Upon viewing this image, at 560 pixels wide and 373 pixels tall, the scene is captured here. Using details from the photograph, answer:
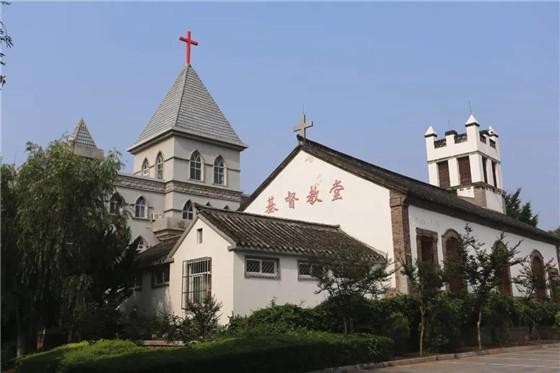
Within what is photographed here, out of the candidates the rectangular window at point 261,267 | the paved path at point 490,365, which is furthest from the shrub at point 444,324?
the rectangular window at point 261,267

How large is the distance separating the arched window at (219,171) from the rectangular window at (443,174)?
50.1ft

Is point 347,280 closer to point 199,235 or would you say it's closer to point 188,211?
point 199,235

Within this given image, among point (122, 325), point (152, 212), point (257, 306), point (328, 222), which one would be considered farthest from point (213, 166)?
point (257, 306)

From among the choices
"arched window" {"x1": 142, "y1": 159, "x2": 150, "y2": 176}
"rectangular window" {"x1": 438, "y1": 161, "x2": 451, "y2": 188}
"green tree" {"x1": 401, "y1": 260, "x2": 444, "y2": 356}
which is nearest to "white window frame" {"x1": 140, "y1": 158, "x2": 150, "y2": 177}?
"arched window" {"x1": 142, "y1": 159, "x2": 150, "y2": 176}

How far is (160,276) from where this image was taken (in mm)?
21828

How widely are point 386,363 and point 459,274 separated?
6.00 meters

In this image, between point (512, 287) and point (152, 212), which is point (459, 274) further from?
point (152, 212)

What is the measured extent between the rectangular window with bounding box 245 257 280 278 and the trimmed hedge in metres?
4.09

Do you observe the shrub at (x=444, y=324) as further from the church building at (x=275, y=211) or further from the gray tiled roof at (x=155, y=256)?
the gray tiled roof at (x=155, y=256)

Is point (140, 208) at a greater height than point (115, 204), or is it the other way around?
point (140, 208)

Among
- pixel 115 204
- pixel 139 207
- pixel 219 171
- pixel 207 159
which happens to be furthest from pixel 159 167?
pixel 115 204

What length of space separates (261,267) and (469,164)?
74.8 ft

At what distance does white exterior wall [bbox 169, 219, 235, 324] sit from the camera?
1747cm

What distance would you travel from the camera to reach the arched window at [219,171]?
39875 mm
